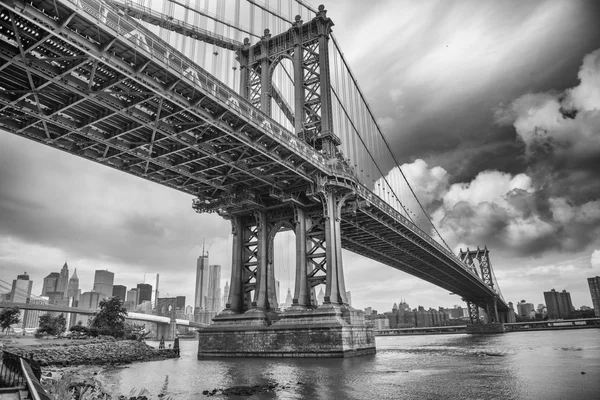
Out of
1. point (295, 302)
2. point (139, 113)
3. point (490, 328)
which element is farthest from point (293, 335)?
point (490, 328)

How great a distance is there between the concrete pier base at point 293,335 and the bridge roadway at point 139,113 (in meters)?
12.2

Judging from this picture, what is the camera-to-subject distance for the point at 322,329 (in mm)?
38594

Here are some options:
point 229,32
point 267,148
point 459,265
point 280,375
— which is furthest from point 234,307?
point 459,265

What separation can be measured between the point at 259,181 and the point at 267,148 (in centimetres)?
803

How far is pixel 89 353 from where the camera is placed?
125 ft

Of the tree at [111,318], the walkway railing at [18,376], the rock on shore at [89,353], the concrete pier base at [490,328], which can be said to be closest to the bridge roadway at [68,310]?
the tree at [111,318]

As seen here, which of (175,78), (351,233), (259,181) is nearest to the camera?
(175,78)

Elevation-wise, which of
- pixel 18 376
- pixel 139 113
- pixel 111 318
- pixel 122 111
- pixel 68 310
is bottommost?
pixel 18 376

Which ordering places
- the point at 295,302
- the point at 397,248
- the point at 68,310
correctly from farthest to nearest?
the point at 68,310 < the point at 397,248 < the point at 295,302

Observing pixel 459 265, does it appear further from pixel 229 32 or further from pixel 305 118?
pixel 229 32

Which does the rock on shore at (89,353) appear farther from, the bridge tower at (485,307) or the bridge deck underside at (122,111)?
the bridge tower at (485,307)

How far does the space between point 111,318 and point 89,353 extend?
72.5ft

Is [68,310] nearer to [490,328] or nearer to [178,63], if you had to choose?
[178,63]

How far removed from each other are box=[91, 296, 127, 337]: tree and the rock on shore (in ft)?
37.1
